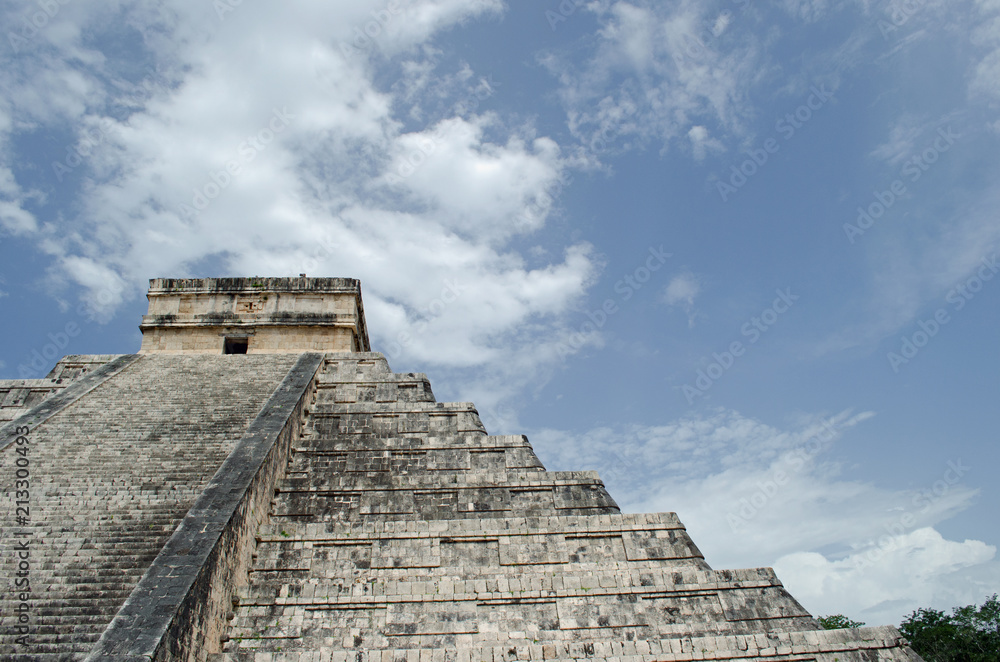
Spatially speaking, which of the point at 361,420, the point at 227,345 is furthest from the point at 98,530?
the point at 227,345

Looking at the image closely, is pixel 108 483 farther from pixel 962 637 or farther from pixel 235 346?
pixel 962 637

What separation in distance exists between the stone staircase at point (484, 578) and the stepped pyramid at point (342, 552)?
0.07 ft

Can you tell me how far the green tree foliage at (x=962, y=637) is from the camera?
19.8 metres

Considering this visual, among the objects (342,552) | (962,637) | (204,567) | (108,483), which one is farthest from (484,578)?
(962,637)

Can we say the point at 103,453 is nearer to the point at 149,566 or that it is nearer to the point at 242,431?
the point at 242,431

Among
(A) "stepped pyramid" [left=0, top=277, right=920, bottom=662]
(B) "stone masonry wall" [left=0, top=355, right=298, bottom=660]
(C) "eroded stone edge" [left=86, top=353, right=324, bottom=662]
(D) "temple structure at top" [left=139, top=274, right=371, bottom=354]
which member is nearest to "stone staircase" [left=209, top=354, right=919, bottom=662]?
(A) "stepped pyramid" [left=0, top=277, right=920, bottom=662]

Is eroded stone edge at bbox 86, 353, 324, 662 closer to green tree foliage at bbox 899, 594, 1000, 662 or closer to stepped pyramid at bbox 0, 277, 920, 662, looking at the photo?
stepped pyramid at bbox 0, 277, 920, 662

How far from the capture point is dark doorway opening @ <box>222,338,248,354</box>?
14.0 meters

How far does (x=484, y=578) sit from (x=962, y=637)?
2160 centimetres

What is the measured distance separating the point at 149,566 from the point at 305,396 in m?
4.30

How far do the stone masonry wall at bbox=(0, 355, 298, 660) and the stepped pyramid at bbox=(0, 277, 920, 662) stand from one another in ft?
0.09

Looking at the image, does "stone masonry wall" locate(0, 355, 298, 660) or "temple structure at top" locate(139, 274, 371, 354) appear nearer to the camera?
"stone masonry wall" locate(0, 355, 298, 660)

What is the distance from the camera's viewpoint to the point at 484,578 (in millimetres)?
6715

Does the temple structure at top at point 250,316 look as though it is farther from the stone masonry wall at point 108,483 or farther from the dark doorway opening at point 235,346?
the stone masonry wall at point 108,483
